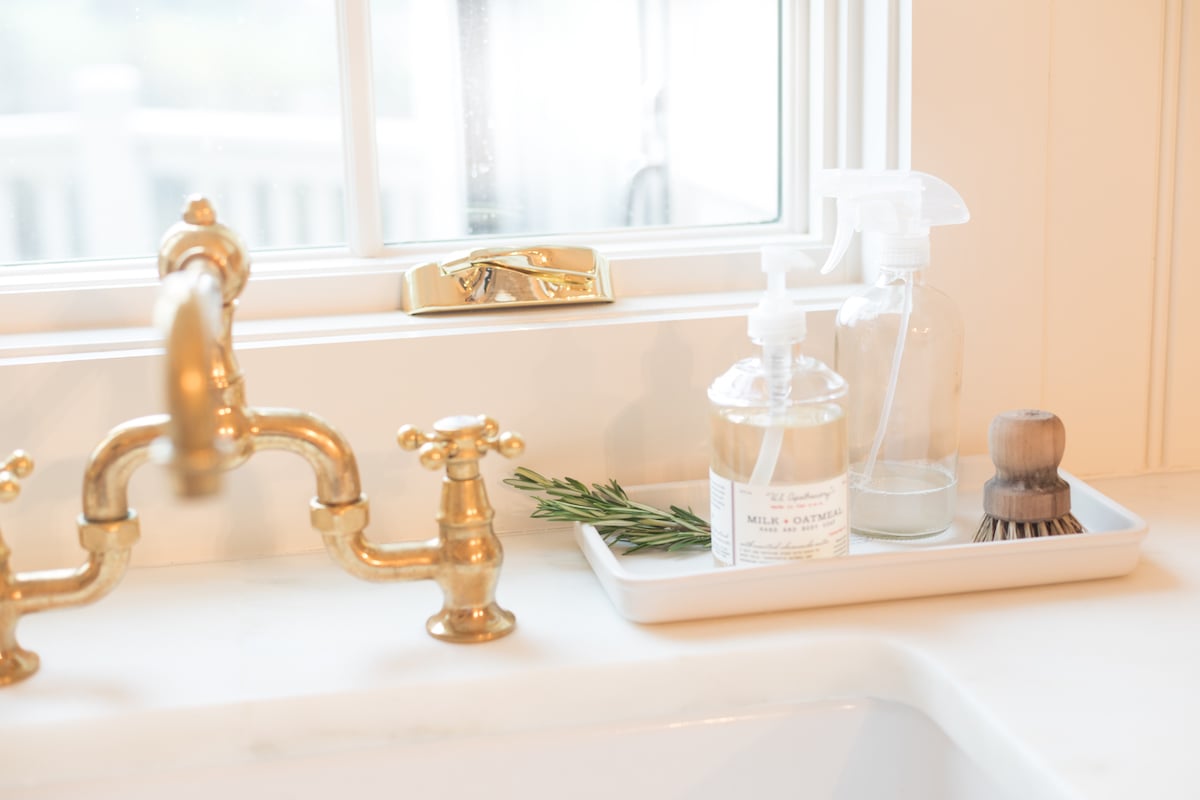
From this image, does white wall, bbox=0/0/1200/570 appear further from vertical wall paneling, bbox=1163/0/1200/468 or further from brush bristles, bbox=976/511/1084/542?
brush bristles, bbox=976/511/1084/542

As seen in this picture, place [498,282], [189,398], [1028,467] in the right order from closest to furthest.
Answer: [189,398] → [1028,467] → [498,282]

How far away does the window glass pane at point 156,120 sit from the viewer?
3.22 feet

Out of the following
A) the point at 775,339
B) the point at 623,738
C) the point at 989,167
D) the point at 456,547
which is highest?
the point at 989,167

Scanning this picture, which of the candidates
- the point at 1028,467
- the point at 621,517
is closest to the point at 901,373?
the point at 1028,467

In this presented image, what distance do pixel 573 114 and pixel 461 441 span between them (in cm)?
42

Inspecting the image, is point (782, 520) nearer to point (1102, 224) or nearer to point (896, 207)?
point (896, 207)

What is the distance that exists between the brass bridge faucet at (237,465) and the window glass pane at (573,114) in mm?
354

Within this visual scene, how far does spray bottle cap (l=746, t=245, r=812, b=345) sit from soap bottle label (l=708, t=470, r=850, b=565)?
0.09m

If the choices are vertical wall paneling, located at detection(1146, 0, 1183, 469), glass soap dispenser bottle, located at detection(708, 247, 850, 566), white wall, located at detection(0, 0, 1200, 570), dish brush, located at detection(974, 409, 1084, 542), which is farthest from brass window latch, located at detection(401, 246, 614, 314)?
vertical wall paneling, located at detection(1146, 0, 1183, 469)

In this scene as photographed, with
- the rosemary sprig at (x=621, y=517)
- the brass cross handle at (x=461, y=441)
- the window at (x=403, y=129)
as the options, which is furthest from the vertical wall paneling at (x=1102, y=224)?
the brass cross handle at (x=461, y=441)

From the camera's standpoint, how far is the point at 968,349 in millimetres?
1013

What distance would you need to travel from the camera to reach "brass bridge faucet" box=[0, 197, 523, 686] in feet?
2.32

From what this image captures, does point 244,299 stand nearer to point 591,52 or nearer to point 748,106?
point 591,52

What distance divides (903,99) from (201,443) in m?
0.71
